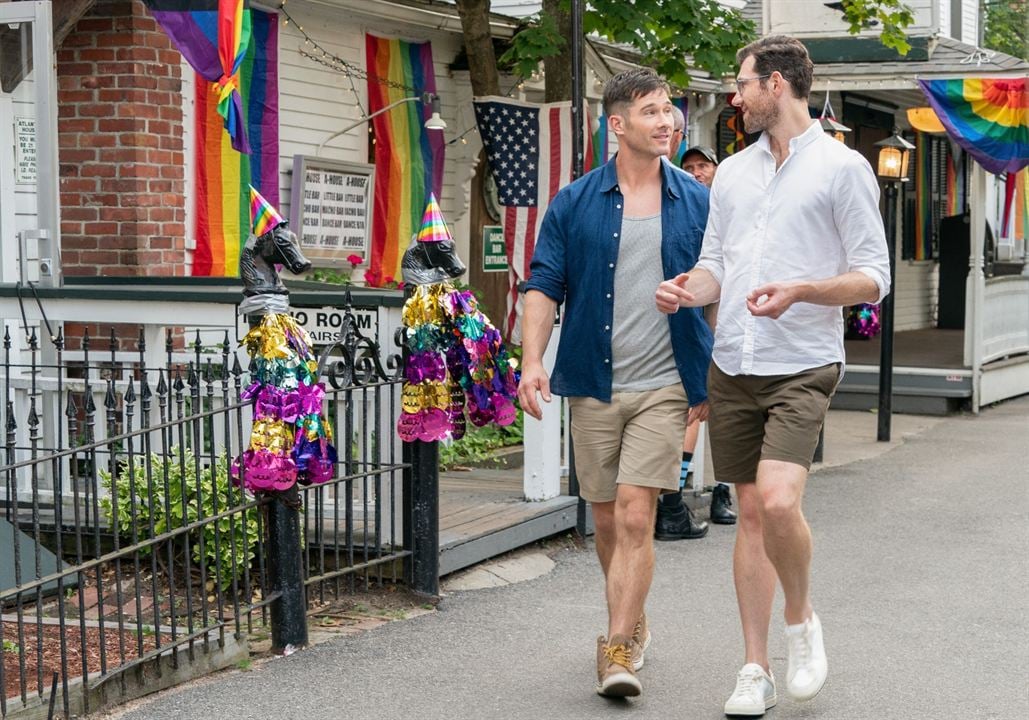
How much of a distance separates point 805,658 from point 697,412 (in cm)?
90

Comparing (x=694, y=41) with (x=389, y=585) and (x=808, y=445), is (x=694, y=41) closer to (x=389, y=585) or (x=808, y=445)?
(x=389, y=585)

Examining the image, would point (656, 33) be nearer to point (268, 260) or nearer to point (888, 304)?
point (888, 304)

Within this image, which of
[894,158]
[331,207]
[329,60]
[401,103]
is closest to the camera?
[331,207]

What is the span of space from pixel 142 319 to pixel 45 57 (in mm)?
1717

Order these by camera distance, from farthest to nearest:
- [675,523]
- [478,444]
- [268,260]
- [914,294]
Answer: [914,294], [478,444], [675,523], [268,260]

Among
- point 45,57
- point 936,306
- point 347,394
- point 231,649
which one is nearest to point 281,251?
point 347,394

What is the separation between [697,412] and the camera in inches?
207

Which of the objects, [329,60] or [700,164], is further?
[329,60]

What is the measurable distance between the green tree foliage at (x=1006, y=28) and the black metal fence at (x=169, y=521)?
111ft

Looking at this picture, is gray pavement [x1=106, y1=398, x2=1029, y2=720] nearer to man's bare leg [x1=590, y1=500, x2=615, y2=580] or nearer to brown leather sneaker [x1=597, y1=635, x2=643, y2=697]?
brown leather sneaker [x1=597, y1=635, x2=643, y2=697]

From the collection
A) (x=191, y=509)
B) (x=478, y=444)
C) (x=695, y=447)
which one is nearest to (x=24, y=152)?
(x=478, y=444)

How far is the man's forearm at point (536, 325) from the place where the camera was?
5.14m

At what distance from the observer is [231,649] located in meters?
5.49

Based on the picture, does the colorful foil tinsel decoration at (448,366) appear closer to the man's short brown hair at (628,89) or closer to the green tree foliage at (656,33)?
the man's short brown hair at (628,89)
